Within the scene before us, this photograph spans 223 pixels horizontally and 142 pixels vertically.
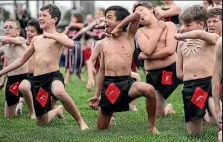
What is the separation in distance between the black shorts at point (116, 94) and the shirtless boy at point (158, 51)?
35.0 inches

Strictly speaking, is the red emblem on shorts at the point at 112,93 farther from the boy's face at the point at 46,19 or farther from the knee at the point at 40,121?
the boy's face at the point at 46,19

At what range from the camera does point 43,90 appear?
7.23 meters

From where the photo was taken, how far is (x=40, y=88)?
723cm

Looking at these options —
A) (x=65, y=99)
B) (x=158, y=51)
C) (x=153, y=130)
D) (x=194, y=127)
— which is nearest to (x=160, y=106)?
(x=158, y=51)

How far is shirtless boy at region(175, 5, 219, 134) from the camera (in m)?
6.15

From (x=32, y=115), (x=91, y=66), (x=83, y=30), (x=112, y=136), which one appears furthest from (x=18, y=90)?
(x=83, y=30)

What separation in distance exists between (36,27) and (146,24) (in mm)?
1543

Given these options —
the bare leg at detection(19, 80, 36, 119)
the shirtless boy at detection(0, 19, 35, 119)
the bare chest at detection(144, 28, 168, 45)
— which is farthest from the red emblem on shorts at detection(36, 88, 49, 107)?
the bare chest at detection(144, 28, 168, 45)

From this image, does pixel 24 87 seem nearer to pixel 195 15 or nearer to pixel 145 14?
pixel 145 14

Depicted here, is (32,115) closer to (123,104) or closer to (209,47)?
(123,104)

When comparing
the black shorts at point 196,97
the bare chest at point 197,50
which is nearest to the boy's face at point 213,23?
the bare chest at point 197,50

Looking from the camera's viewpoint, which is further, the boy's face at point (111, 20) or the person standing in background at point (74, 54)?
the person standing in background at point (74, 54)

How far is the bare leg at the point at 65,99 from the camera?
6957 millimetres

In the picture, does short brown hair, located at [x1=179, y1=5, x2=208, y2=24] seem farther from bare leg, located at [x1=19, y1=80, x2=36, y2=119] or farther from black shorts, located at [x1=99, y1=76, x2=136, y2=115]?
bare leg, located at [x1=19, y1=80, x2=36, y2=119]
